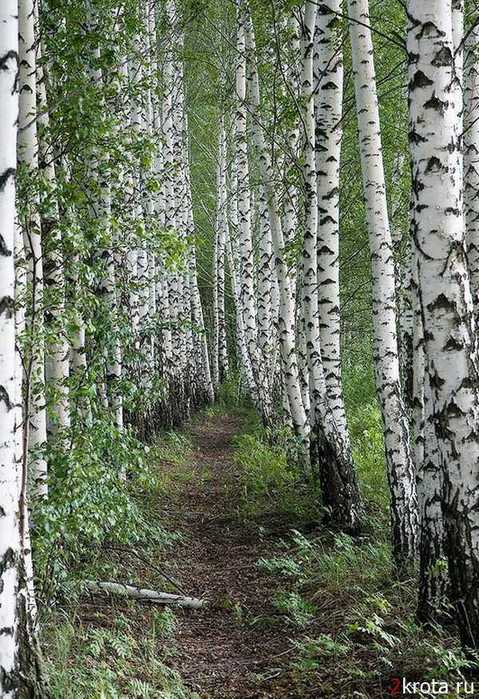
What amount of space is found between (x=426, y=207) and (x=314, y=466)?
6.45 metres

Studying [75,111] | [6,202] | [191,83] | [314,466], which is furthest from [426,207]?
[191,83]

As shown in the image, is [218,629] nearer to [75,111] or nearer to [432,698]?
[432,698]

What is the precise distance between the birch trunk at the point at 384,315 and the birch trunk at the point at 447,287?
244cm

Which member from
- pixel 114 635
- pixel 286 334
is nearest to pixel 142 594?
pixel 114 635

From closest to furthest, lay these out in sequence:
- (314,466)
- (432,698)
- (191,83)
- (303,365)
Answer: (432,698), (314,466), (303,365), (191,83)

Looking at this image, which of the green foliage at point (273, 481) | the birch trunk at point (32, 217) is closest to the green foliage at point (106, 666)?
the birch trunk at point (32, 217)

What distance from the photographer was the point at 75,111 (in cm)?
548

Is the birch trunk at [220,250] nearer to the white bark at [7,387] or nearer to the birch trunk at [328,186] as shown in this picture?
the birch trunk at [328,186]

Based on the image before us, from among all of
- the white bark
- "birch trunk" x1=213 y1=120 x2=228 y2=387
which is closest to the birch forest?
the white bark

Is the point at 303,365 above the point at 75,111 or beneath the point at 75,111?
beneath

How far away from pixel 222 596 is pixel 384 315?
3.00 metres

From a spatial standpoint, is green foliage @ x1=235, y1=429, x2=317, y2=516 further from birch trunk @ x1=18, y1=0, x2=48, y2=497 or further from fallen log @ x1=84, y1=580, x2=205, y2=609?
birch trunk @ x1=18, y1=0, x2=48, y2=497

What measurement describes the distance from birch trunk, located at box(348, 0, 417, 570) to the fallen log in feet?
6.05

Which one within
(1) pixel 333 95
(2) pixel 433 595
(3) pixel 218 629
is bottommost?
(3) pixel 218 629
